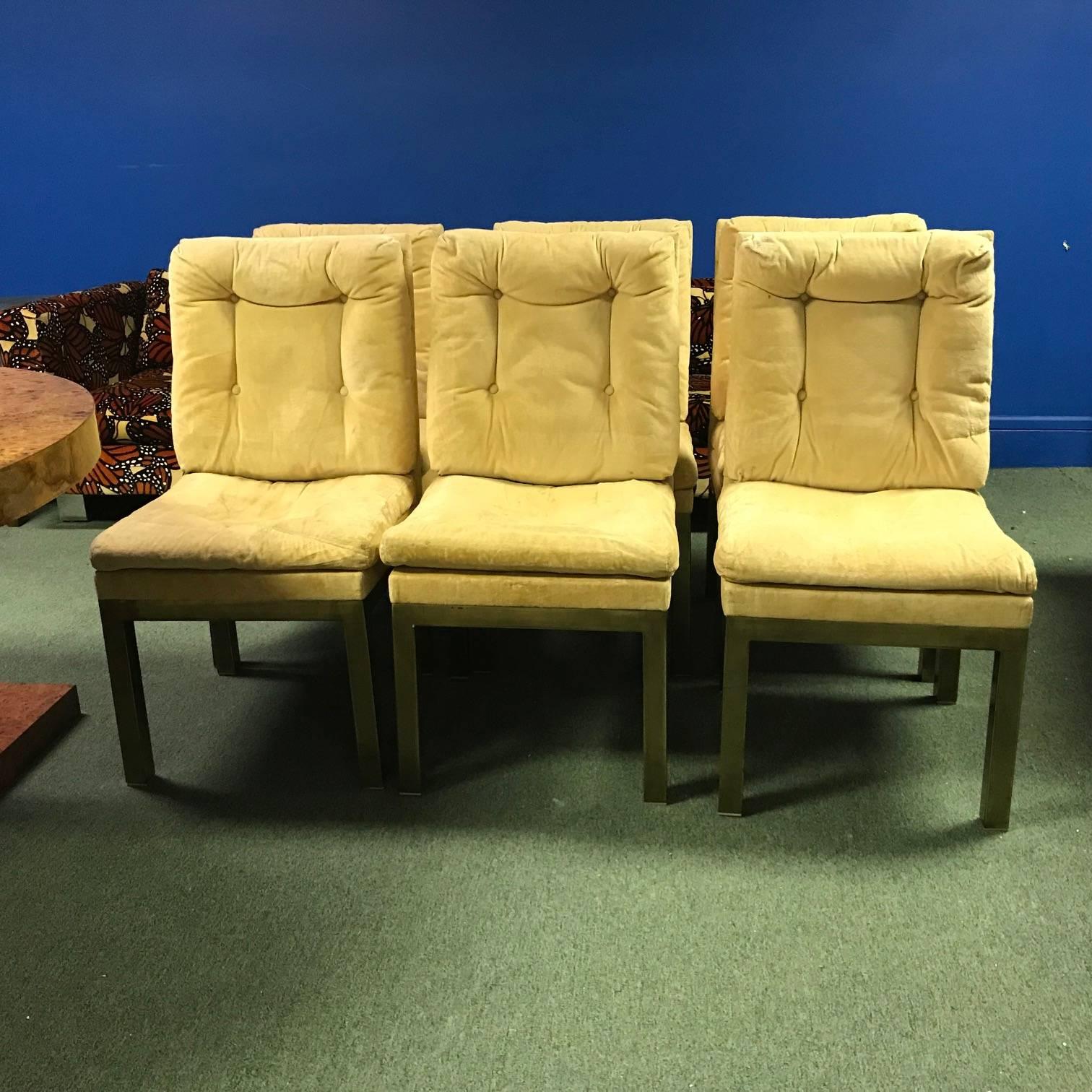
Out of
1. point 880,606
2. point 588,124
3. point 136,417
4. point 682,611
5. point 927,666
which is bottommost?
point 927,666

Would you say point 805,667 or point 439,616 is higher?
point 439,616

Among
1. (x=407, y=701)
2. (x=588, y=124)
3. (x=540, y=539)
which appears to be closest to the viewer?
(x=540, y=539)

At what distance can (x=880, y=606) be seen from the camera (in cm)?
176

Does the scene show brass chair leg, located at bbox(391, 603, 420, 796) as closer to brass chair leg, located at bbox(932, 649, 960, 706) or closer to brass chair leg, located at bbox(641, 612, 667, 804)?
brass chair leg, located at bbox(641, 612, 667, 804)

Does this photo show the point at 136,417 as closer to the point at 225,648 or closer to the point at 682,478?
the point at 225,648

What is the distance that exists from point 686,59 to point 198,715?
2860 mm

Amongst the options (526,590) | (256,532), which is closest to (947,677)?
(526,590)

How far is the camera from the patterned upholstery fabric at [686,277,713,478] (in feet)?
11.0

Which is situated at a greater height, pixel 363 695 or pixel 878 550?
pixel 878 550

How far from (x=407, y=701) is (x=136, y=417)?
2.00 metres

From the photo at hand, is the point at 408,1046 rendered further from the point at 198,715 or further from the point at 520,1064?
the point at 198,715

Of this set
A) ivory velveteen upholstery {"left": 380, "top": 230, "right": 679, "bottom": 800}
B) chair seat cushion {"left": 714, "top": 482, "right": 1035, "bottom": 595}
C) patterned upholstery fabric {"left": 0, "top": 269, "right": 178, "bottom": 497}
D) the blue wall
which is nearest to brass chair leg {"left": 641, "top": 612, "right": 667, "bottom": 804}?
chair seat cushion {"left": 714, "top": 482, "right": 1035, "bottom": 595}

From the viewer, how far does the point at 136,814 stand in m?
1.96

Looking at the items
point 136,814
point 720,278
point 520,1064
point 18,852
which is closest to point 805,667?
point 720,278
